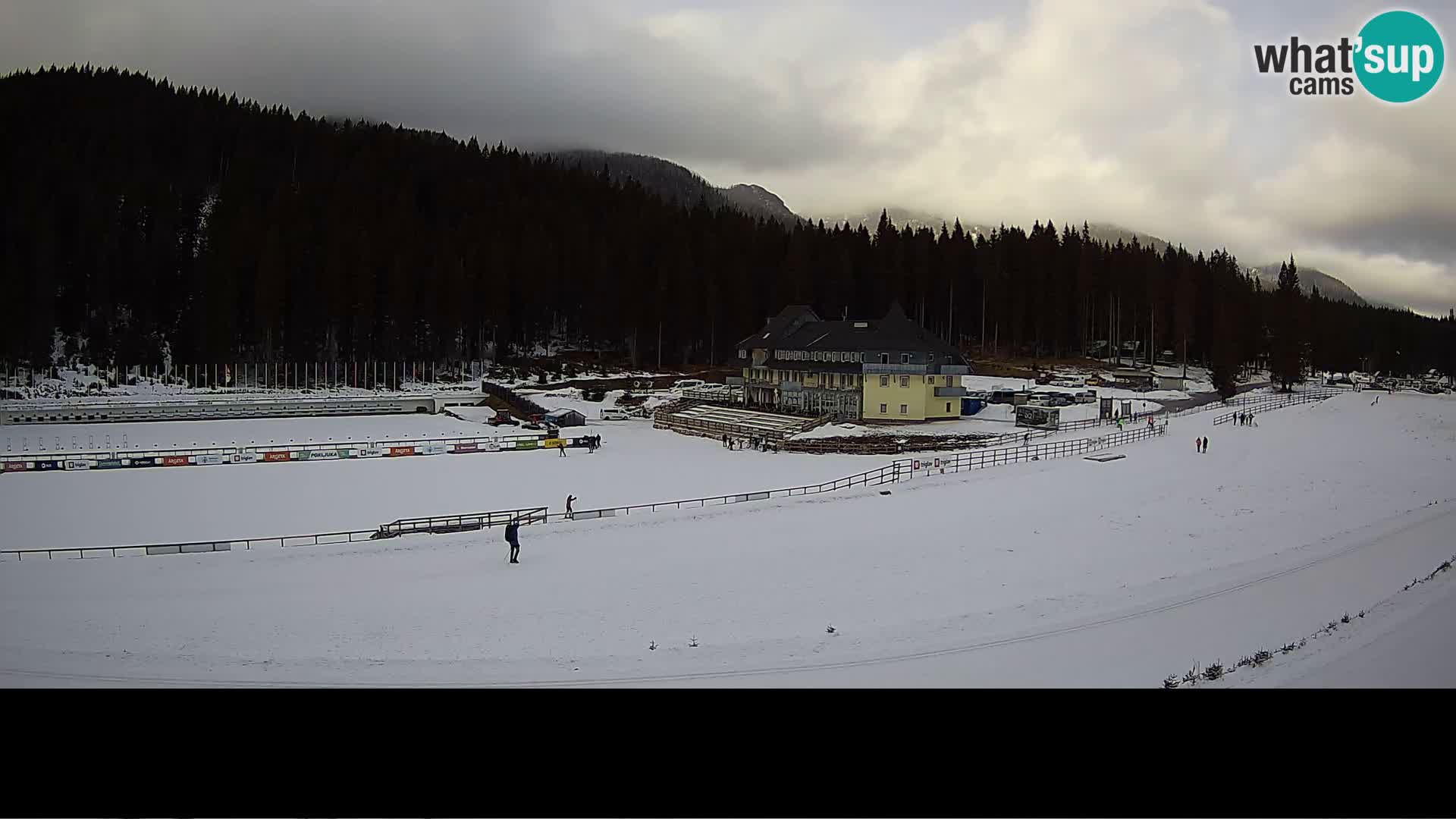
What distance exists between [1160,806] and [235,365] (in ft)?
173

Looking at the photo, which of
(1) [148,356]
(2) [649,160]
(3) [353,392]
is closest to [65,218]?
(1) [148,356]

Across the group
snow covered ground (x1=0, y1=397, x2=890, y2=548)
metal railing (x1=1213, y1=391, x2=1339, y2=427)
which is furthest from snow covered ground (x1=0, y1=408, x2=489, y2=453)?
metal railing (x1=1213, y1=391, x2=1339, y2=427)

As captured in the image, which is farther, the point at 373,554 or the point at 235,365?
the point at 235,365

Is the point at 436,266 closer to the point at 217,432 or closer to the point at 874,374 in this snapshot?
the point at 217,432

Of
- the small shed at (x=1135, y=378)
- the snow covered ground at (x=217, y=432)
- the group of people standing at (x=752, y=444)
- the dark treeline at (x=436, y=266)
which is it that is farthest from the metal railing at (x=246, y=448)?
the small shed at (x=1135, y=378)

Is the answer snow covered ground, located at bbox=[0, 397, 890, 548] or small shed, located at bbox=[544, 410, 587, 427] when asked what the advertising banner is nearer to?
snow covered ground, located at bbox=[0, 397, 890, 548]

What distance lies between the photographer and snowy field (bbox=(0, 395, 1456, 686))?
852 centimetres

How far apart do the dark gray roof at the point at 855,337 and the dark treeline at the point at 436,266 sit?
14.3 metres

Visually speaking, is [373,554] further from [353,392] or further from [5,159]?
[5,159]

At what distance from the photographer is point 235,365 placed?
46656 millimetres

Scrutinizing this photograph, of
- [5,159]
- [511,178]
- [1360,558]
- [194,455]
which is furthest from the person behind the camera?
[511,178]

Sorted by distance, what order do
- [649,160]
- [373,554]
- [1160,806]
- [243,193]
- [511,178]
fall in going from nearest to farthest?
[1160,806] → [373,554] → [243,193] → [511,178] → [649,160]

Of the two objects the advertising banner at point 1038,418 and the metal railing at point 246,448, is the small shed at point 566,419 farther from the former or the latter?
the advertising banner at point 1038,418

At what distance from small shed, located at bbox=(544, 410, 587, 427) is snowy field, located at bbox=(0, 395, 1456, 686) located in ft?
45.4
